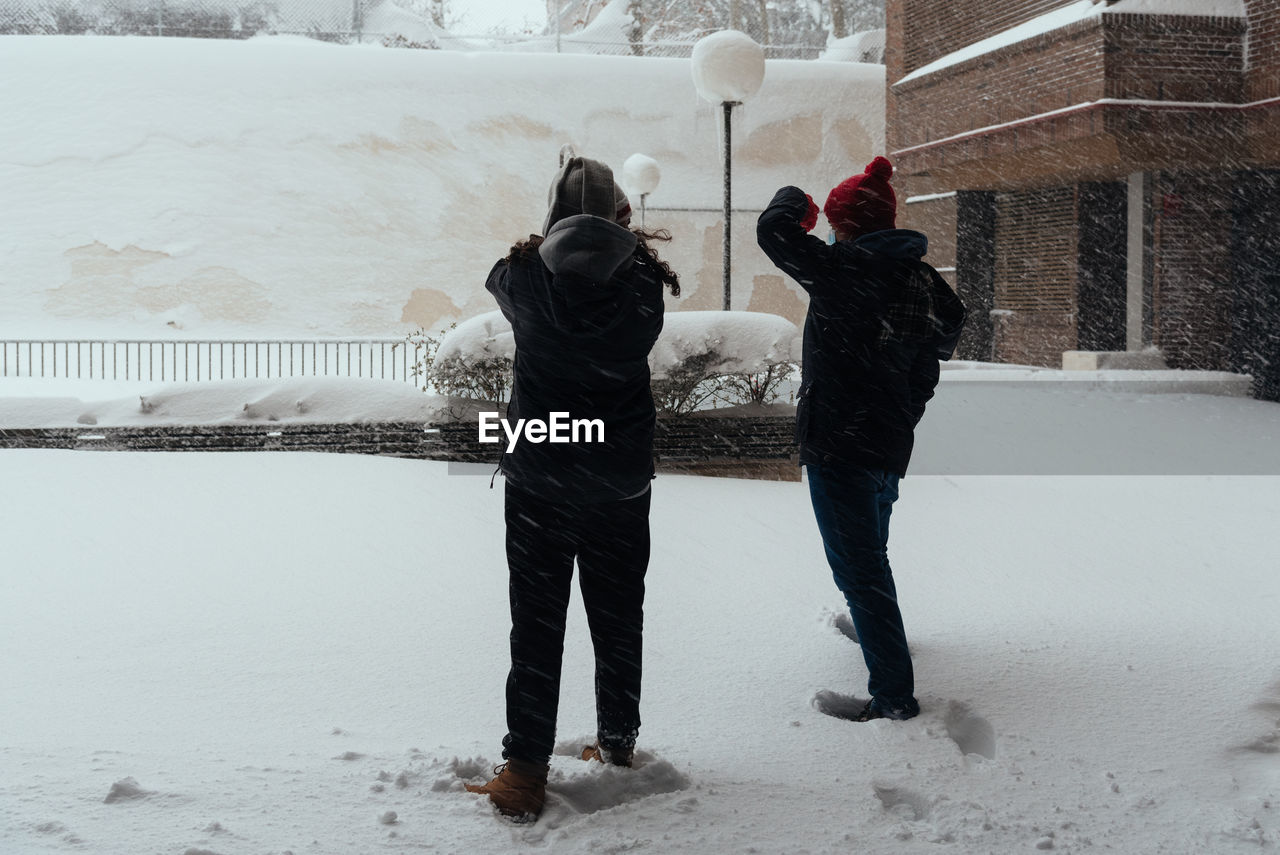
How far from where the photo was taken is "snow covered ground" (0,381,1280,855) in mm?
2875

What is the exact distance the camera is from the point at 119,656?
166 inches

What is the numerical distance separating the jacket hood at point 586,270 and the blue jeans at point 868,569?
0.96 meters

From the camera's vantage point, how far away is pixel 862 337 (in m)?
3.58

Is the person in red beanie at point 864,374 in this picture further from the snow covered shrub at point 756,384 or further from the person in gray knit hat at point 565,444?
the snow covered shrub at point 756,384

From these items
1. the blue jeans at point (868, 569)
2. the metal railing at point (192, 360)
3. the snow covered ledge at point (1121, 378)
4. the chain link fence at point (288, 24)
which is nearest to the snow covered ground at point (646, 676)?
the blue jeans at point (868, 569)

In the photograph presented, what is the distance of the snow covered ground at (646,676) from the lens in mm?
2875

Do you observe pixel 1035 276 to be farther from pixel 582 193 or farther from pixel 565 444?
pixel 565 444

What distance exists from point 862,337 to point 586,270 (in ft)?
3.57

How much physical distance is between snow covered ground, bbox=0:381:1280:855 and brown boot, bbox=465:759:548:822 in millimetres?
47

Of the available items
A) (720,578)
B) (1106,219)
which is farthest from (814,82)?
(720,578)

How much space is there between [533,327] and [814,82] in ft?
88.5

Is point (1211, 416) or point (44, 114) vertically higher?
point (44, 114)

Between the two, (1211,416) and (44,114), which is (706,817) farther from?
(44,114)

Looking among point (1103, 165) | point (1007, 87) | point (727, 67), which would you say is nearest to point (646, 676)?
point (727, 67)
